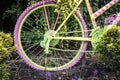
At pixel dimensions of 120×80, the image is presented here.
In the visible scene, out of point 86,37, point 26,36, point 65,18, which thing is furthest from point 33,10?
point 26,36

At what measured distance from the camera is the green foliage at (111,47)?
14.8 ft

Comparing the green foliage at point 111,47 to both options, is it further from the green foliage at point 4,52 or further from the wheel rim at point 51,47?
the green foliage at point 4,52

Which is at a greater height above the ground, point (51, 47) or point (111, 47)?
point (51, 47)

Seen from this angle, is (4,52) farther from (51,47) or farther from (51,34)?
(51,47)

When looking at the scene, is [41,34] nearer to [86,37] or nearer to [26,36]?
[26,36]

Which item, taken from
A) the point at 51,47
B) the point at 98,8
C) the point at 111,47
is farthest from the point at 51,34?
the point at 98,8

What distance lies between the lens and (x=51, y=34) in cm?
517

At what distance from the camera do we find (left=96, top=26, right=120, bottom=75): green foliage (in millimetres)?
4504

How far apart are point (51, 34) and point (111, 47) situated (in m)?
1.01

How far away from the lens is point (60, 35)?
5.50 meters

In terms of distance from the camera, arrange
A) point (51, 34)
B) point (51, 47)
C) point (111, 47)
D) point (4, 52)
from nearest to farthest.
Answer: point (4, 52), point (111, 47), point (51, 34), point (51, 47)

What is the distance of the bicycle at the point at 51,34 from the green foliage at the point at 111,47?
24.8 inches

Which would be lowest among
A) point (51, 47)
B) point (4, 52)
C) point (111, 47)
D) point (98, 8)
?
point (111, 47)

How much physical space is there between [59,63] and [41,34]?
2.28 ft
